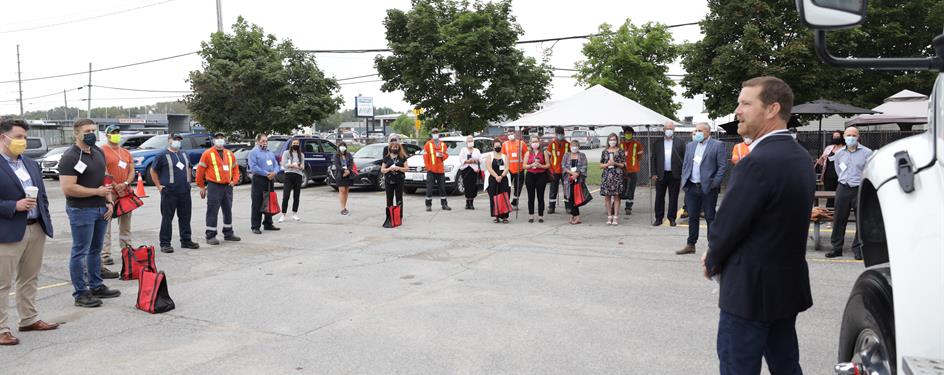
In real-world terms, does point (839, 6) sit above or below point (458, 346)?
above

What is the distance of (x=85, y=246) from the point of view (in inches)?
265

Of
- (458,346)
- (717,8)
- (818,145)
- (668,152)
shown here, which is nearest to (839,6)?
(458,346)

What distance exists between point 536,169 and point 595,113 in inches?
63.0

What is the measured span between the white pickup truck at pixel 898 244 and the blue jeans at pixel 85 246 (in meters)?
6.69

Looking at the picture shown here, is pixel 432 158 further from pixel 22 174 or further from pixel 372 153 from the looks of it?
pixel 22 174

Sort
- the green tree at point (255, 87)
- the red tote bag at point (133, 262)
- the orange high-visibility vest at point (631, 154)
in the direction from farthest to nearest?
the green tree at point (255, 87)
the orange high-visibility vest at point (631, 154)
the red tote bag at point (133, 262)

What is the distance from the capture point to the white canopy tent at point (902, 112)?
583 inches

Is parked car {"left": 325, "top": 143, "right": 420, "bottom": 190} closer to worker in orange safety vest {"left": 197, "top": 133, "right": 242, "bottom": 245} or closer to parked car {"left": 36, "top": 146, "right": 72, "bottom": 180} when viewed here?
worker in orange safety vest {"left": 197, "top": 133, "right": 242, "bottom": 245}

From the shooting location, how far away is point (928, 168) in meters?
2.21

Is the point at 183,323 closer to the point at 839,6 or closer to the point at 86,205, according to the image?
the point at 86,205

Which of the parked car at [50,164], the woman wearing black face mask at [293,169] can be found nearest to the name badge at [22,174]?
the woman wearing black face mask at [293,169]

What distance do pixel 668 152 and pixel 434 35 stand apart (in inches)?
463

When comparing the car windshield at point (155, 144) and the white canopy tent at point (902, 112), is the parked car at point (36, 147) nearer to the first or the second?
the car windshield at point (155, 144)

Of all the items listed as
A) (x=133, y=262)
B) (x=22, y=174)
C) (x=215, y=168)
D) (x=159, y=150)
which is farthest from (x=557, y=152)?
(x=159, y=150)
